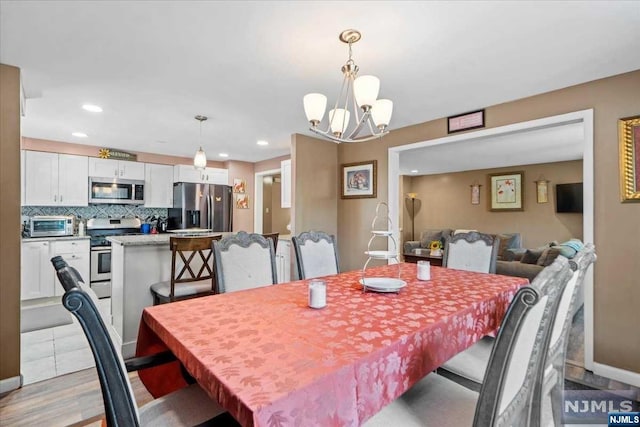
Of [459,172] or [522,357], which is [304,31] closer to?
[522,357]

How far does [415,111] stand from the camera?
10.4ft

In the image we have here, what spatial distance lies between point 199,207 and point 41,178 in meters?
2.16

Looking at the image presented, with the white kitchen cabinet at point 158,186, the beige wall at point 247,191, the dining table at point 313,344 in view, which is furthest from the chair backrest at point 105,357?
the beige wall at point 247,191

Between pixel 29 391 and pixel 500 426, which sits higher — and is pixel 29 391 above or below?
below

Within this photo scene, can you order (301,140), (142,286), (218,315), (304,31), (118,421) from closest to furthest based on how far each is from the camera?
(118,421), (218,315), (304,31), (142,286), (301,140)

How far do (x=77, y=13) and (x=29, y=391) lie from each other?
250 cm

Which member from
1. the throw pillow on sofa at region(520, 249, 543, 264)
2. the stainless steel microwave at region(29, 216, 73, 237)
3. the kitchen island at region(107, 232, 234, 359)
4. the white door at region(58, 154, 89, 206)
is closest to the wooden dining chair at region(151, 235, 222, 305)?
the kitchen island at region(107, 232, 234, 359)

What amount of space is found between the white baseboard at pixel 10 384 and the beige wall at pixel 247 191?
13.1 feet

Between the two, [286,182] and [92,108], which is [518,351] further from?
[286,182]

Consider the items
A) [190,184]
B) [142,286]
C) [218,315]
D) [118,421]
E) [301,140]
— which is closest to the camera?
[118,421]

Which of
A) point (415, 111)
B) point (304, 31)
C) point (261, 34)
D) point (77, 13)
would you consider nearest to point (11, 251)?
point (77, 13)

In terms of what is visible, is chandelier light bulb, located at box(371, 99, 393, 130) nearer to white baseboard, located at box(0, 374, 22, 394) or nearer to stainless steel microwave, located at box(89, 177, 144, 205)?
white baseboard, located at box(0, 374, 22, 394)

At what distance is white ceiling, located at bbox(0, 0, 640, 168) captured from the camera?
163cm

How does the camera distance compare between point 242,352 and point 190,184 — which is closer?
point 242,352
